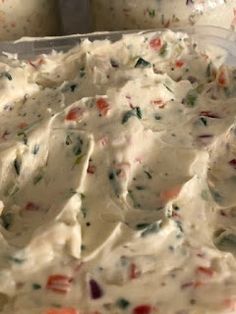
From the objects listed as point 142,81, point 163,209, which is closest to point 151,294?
point 163,209

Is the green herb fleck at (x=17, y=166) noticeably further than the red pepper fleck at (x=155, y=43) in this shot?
No

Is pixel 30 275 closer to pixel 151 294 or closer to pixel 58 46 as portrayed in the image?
pixel 151 294

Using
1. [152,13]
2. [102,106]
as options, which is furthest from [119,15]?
[102,106]

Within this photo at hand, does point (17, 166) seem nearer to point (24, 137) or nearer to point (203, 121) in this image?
point (24, 137)

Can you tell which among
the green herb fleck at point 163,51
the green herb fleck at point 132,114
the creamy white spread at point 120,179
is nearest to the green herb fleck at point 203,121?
the creamy white spread at point 120,179

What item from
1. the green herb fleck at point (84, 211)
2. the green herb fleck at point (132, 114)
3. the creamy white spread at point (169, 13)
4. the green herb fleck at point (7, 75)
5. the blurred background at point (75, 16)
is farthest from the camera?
the blurred background at point (75, 16)

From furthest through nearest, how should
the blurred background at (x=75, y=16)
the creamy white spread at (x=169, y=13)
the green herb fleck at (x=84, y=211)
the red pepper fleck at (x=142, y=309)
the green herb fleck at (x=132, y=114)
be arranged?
the blurred background at (x=75, y=16) → the creamy white spread at (x=169, y=13) → the green herb fleck at (x=132, y=114) → the green herb fleck at (x=84, y=211) → the red pepper fleck at (x=142, y=309)

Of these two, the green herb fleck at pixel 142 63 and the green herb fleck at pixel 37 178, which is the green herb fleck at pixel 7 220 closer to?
the green herb fleck at pixel 37 178
